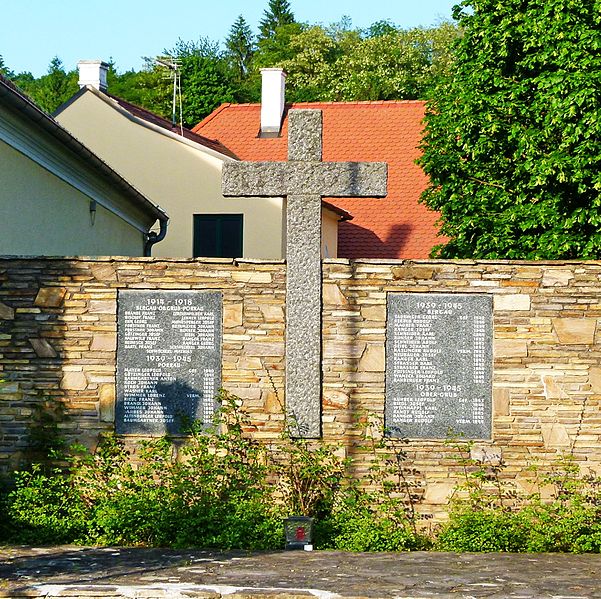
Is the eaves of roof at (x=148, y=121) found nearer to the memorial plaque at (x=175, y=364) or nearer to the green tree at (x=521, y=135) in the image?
the green tree at (x=521, y=135)

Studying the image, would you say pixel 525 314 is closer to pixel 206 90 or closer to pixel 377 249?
pixel 377 249

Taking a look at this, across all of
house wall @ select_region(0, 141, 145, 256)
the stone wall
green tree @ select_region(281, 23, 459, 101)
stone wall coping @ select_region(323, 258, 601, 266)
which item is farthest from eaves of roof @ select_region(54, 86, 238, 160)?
green tree @ select_region(281, 23, 459, 101)

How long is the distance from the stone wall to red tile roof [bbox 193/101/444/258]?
698 inches

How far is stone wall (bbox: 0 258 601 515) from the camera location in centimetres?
1036

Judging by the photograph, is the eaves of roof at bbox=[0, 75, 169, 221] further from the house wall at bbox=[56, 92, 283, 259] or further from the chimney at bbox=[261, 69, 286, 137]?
the chimney at bbox=[261, 69, 286, 137]

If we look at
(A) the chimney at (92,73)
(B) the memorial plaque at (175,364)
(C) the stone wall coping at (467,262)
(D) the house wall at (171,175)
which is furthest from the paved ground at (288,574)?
(A) the chimney at (92,73)

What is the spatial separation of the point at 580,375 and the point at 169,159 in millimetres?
19038

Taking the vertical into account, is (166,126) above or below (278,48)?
below

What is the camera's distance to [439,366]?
409 inches

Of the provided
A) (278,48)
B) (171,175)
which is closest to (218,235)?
(171,175)

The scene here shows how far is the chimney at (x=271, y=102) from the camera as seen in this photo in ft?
107

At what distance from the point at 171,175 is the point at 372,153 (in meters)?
6.42

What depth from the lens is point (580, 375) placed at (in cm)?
1036

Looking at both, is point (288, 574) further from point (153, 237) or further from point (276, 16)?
point (276, 16)
